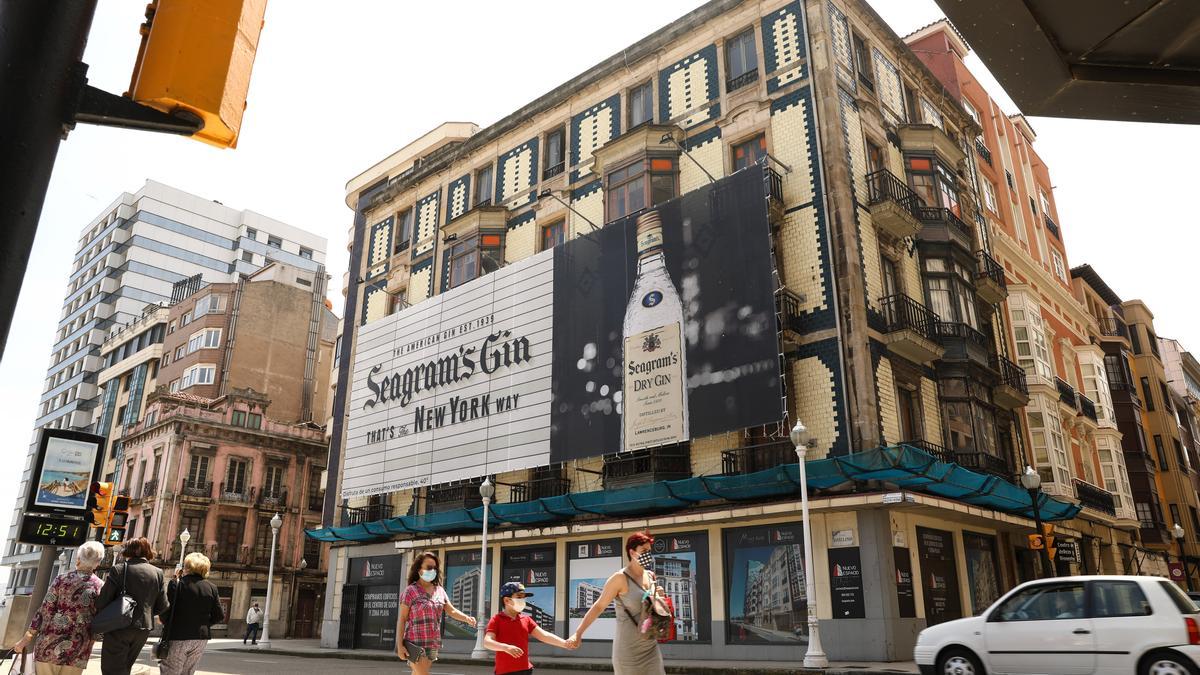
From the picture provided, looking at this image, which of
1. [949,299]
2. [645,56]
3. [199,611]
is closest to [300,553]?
[645,56]

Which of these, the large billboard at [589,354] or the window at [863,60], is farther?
the window at [863,60]

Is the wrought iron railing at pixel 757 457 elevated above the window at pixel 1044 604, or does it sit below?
above

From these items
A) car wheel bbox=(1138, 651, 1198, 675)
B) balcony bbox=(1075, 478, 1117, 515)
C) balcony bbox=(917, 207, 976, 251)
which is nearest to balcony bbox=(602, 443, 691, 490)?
balcony bbox=(917, 207, 976, 251)

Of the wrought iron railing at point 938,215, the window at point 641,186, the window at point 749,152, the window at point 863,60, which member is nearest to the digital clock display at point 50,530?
the window at point 641,186

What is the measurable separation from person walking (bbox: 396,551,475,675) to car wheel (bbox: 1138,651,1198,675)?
28.0 feet

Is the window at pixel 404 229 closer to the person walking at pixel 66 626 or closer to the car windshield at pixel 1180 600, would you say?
the person walking at pixel 66 626

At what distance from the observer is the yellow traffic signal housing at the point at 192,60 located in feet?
6.50

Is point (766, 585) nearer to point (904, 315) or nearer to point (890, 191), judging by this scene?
point (904, 315)

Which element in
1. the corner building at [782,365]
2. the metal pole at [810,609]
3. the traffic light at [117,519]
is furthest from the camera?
the corner building at [782,365]

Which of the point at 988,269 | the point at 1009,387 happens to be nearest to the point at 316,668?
the point at 1009,387

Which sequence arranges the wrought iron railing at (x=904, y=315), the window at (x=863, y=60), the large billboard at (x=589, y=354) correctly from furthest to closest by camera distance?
the window at (x=863, y=60) → the wrought iron railing at (x=904, y=315) → the large billboard at (x=589, y=354)

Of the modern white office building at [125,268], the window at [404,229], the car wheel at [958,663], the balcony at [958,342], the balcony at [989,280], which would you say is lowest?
the car wheel at [958,663]

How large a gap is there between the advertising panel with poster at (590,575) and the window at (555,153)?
45.2 ft

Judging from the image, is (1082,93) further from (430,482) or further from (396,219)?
(396,219)
